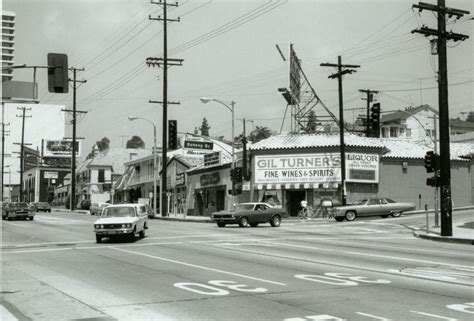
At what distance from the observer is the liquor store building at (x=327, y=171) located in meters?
48.7

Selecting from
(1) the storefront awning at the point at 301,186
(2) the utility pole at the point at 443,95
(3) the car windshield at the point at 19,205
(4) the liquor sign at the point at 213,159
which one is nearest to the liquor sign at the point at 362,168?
(1) the storefront awning at the point at 301,186

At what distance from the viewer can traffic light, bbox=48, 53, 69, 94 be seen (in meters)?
16.7

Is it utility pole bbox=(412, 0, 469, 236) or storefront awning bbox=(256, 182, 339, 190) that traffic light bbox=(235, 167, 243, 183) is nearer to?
storefront awning bbox=(256, 182, 339, 190)

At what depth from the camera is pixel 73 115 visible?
75.9m

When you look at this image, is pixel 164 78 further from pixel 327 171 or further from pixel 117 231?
pixel 117 231

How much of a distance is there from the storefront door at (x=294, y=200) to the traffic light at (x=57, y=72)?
34909 millimetres

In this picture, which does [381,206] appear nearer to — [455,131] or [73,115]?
[73,115]

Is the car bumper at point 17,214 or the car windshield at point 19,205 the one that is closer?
the car bumper at point 17,214

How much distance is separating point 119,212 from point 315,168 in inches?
1061

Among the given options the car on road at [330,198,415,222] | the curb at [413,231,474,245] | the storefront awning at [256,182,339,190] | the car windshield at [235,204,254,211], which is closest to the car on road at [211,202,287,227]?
the car windshield at [235,204,254,211]

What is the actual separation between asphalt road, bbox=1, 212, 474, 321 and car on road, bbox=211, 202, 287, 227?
505 inches

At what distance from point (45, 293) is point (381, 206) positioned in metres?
33.2

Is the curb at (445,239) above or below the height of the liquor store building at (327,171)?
below

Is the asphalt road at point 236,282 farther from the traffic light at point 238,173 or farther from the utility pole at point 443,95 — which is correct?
the traffic light at point 238,173
